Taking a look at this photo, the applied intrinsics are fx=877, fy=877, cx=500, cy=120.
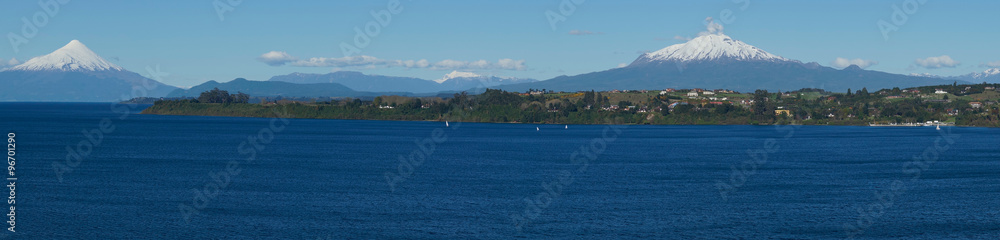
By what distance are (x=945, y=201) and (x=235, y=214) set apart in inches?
1604

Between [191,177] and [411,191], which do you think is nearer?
[411,191]

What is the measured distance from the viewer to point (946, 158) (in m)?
85.2

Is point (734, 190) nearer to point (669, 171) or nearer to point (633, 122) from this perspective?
point (669, 171)

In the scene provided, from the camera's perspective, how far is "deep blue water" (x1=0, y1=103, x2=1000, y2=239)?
4216cm

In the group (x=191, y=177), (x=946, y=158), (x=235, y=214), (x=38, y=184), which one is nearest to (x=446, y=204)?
(x=235, y=214)

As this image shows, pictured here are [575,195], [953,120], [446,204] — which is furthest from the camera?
[953,120]

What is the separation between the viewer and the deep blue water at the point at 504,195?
42.2 m

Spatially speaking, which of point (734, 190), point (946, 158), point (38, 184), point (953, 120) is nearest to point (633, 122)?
point (953, 120)

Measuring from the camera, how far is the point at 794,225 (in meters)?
43.7

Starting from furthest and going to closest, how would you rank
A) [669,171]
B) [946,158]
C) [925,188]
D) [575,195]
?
[946,158] → [669,171] → [925,188] → [575,195]

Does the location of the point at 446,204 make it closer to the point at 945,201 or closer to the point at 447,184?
the point at 447,184

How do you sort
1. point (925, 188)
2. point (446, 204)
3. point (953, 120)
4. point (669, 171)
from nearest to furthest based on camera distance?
point (446, 204) → point (925, 188) → point (669, 171) → point (953, 120)

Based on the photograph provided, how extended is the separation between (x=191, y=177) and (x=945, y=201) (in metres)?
49.4

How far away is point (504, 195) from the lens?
176 ft
